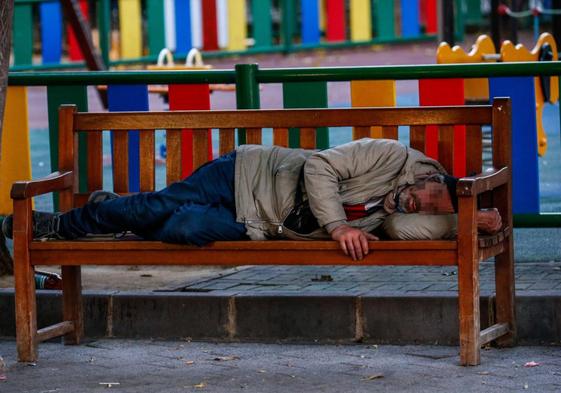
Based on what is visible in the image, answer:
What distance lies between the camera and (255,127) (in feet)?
20.3

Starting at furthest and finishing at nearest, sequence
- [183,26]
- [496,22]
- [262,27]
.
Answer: [262,27] → [183,26] → [496,22]

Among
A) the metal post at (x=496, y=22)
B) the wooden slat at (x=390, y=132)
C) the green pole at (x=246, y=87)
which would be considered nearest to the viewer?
the wooden slat at (x=390, y=132)

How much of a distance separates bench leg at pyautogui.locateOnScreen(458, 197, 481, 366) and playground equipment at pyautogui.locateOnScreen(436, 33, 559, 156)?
329 centimetres

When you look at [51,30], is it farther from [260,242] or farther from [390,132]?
[260,242]

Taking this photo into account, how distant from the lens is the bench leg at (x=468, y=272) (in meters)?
5.46

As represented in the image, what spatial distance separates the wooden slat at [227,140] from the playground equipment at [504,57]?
2.89 meters

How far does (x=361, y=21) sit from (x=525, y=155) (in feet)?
53.3

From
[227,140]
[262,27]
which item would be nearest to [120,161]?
[227,140]

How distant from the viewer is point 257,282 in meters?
6.85

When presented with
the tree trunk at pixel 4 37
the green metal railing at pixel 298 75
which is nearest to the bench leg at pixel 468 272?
the green metal railing at pixel 298 75

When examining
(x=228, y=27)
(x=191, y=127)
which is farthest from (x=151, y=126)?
(x=228, y=27)

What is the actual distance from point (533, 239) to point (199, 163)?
2.62 metres

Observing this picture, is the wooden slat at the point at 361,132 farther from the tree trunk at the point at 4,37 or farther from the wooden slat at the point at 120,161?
the tree trunk at the point at 4,37

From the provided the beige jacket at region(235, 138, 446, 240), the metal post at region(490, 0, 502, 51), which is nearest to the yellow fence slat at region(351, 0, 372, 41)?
the metal post at region(490, 0, 502, 51)
